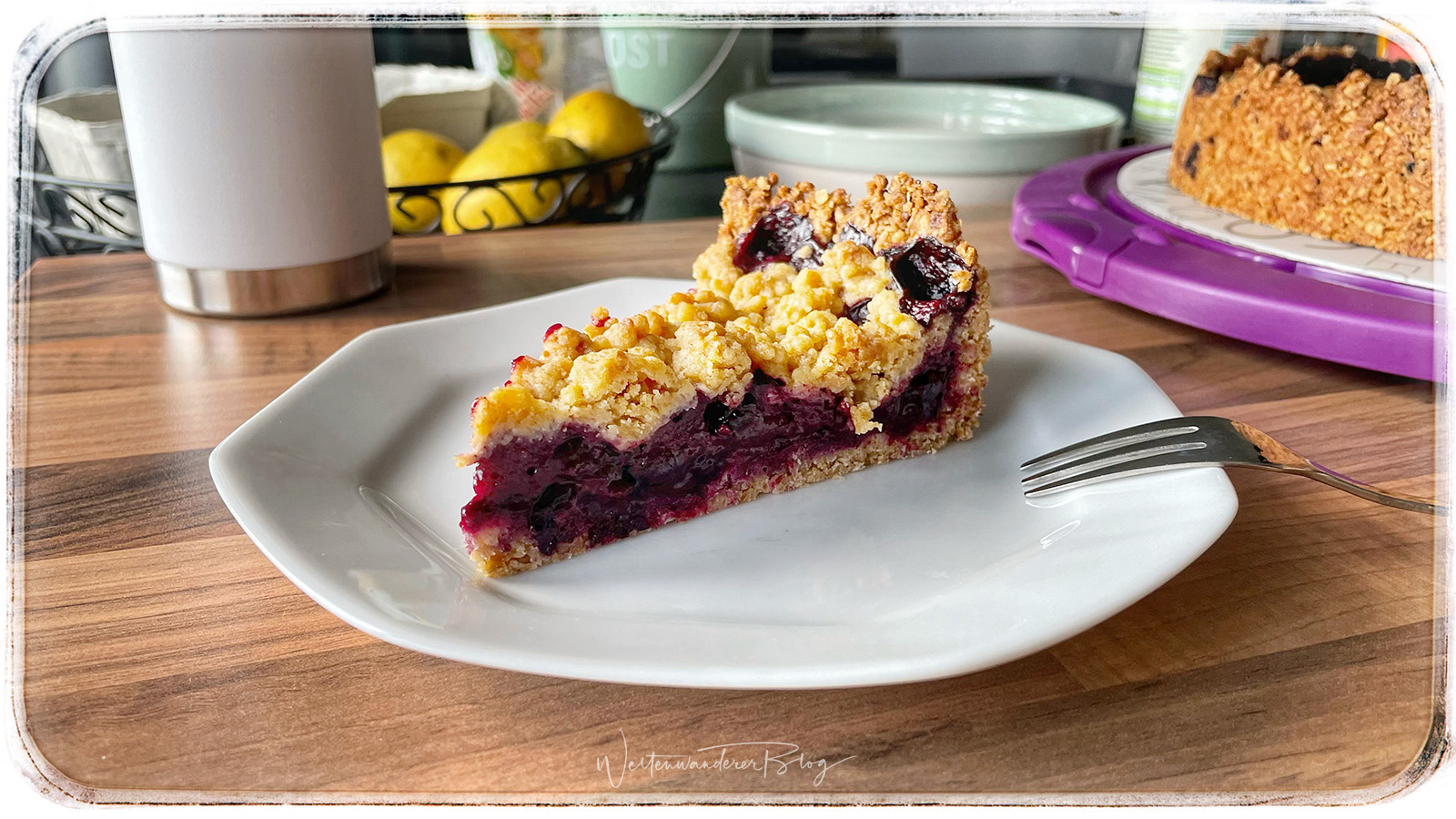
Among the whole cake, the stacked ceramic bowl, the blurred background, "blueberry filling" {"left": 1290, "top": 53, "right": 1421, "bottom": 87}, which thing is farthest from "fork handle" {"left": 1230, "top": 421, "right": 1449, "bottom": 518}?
the stacked ceramic bowl

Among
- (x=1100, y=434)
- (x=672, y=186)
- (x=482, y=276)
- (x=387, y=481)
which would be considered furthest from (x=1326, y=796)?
(x=672, y=186)

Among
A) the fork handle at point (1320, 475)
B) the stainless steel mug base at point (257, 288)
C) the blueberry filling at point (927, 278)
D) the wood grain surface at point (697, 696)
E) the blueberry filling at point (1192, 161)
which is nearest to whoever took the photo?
the wood grain surface at point (697, 696)

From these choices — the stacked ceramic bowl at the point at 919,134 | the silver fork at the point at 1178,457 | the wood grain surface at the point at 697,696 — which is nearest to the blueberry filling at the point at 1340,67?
the stacked ceramic bowl at the point at 919,134

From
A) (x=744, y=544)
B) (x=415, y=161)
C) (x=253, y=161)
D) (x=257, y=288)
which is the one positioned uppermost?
(x=253, y=161)

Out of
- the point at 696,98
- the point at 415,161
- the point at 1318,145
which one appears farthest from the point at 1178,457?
the point at 696,98

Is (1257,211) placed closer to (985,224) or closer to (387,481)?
(985,224)

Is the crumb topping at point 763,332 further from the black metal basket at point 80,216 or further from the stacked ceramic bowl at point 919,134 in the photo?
the black metal basket at point 80,216

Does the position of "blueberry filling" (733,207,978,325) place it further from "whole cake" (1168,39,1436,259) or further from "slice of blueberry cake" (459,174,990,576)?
"whole cake" (1168,39,1436,259)

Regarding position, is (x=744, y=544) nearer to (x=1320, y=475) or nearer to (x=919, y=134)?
(x=1320, y=475)
